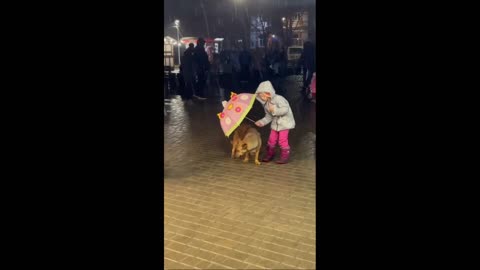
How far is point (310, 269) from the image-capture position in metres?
3.23

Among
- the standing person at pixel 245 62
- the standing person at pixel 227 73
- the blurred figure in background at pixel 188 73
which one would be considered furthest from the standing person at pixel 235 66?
the blurred figure in background at pixel 188 73

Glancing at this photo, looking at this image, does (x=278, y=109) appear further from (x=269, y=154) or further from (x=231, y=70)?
(x=231, y=70)

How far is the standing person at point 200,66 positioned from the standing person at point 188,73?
20 centimetres

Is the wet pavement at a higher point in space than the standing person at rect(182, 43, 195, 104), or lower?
lower

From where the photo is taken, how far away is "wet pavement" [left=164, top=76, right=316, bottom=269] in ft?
11.4

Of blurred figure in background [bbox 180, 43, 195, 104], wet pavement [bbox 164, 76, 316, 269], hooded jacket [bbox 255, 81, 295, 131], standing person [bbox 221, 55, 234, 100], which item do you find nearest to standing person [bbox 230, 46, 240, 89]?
standing person [bbox 221, 55, 234, 100]

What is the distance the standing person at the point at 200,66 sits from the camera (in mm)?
12842

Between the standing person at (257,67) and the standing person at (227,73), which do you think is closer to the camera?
the standing person at (257,67)

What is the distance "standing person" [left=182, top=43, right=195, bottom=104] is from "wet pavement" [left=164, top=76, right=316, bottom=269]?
15.5 feet

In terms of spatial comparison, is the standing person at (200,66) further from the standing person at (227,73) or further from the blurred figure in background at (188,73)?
the standing person at (227,73)

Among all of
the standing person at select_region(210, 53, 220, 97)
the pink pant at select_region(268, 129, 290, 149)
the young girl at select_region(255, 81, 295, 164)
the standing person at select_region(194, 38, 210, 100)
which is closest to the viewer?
the young girl at select_region(255, 81, 295, 164)

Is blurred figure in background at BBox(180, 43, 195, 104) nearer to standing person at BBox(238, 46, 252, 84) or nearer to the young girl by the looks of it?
standing person at BBox(238, 46, 252, 84)

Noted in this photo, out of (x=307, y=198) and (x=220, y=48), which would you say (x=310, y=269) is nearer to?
(x=307, y=198)

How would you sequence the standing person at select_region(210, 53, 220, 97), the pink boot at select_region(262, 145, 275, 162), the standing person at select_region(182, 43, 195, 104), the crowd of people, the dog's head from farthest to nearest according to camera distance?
the standing person at select_region(210, 53, 220, 97) → the crowd of people → the standing person at select_region(182, 43, 195, 104) → the pink boot at select_region(262, 145, 275, 162) → the dog's head
